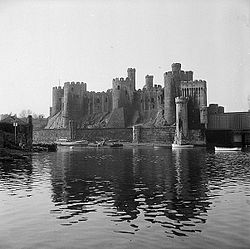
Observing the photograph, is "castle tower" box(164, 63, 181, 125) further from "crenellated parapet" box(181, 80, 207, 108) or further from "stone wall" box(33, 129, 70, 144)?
"stone wall" box(33, 129, 70, 144)

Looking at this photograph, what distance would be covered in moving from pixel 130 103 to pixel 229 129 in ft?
103

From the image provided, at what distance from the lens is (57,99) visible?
121 metres

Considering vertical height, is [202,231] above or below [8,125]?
below

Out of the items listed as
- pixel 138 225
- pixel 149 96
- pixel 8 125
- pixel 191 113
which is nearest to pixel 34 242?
A: pixel 138 225

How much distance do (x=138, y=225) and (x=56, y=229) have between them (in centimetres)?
265

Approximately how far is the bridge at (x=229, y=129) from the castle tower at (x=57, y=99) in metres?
49.5

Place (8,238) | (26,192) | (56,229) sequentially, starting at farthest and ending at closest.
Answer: (26,192) < (56,229) < (8,238)

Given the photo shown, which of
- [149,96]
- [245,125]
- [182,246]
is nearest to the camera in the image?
[182,246]

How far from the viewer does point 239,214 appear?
14414 mm

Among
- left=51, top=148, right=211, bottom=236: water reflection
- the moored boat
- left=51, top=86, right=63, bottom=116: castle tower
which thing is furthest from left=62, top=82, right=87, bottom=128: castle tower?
left=51, top=148, right=211, bottom=236: water reflection

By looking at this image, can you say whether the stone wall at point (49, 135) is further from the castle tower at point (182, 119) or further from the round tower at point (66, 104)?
the castle tower at point (182, 119)

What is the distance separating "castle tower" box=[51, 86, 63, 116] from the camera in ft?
395

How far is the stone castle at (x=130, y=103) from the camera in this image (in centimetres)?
9244

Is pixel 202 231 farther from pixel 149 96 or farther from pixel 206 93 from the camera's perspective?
pixel 149 96
